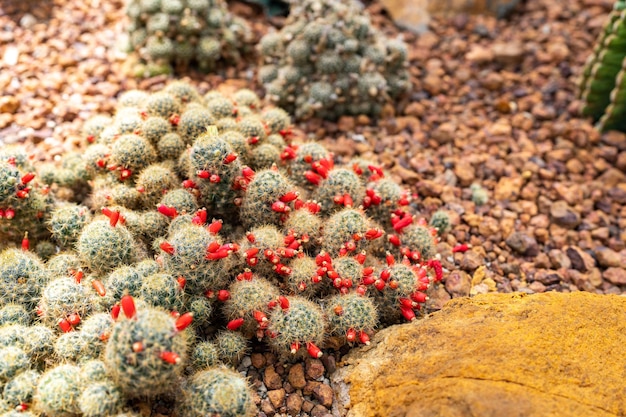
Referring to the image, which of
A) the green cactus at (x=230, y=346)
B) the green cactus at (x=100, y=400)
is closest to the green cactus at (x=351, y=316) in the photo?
the green cactus at (x=230, y=346)

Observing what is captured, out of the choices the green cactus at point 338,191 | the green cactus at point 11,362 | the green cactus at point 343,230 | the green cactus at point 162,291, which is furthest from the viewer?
the green cactus at point 338,191

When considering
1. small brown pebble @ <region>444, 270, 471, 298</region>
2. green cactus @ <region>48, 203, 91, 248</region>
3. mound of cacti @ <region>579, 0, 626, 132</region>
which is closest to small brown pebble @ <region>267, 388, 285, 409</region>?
small brown pebble @ <region>444, 270, 471, 298</region>

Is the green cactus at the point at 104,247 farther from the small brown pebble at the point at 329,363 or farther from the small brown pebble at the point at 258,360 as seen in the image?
the small brown pebble at the point at 329,363

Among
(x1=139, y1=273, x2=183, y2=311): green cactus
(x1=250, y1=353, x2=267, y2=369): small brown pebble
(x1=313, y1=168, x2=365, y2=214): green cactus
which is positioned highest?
(x1=313, y1=168, x2=365, y2=214): green cactus

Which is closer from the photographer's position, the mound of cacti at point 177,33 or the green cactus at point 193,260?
the green cactus at point 193,260

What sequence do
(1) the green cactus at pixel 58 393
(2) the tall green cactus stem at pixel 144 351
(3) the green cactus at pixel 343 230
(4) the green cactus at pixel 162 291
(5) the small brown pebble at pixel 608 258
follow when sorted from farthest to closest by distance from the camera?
(5) the small brown pebble at pixel 608 258 → (3) the green cactus at pixel 343 230 → (4) the green cactus at pixel 162 291 → (1) the green cactus at pixel 58 393 → (2) the tall green cactus stem at pixel 144 351

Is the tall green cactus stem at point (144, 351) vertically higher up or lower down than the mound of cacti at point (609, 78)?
lower down

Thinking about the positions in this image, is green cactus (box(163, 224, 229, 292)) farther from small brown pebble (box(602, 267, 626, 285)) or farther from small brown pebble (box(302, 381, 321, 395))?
small brown pebble (box(602, 267, 626, 285))
